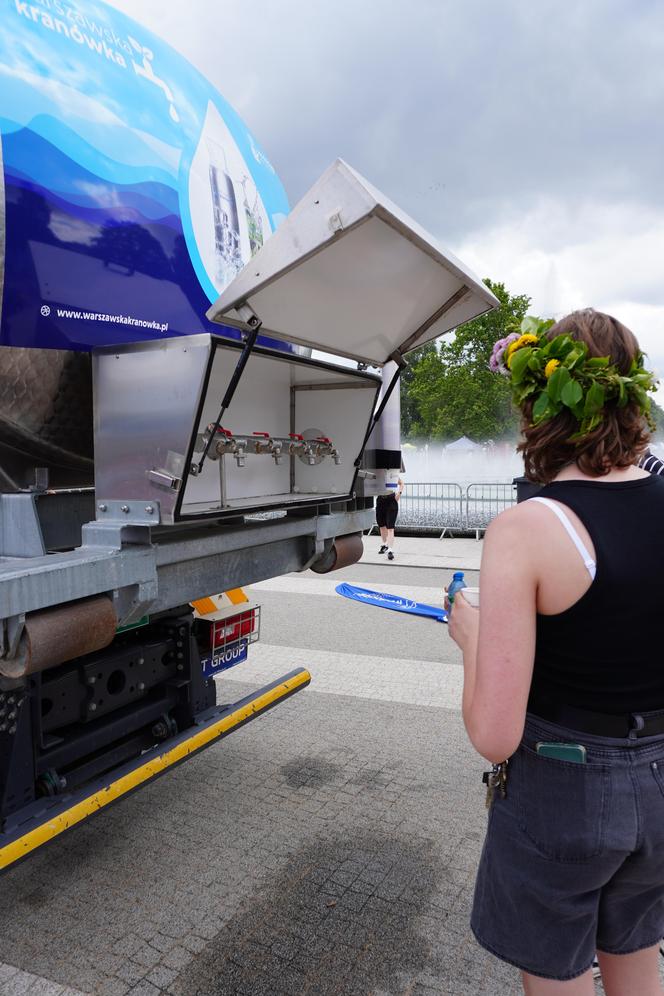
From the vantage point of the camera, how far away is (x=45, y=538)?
2375 mm

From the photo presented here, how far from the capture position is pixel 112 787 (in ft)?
8.71

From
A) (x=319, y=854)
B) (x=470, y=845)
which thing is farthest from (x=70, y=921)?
(x=470, y=845)

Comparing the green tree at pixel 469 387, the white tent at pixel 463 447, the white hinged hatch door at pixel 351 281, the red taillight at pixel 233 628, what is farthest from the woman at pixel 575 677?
the green tree at pixel 469 387

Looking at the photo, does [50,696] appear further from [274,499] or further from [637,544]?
[637,544]

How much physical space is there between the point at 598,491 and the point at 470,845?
2348 mm

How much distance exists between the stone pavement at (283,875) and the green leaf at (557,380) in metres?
2.03

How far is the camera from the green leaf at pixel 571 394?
1.45m

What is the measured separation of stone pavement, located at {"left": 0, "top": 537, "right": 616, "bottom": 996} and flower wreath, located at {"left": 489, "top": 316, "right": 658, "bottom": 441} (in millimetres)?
1996

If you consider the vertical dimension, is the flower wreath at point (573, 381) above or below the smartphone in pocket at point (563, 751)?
above

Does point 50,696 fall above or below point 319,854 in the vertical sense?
above

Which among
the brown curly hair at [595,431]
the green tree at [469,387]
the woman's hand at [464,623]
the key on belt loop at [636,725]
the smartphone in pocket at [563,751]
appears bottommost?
the smartphone in pocket at [563,751]

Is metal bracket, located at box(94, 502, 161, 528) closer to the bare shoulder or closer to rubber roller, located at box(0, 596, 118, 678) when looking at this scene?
rubber roller, located at box(0, 596, 118, 678)

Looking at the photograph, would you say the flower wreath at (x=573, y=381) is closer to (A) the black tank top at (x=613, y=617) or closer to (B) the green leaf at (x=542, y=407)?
(B) the green leaf at (x=542, y=407)

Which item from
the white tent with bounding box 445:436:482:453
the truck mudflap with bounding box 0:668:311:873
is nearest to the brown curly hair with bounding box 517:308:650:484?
the truck mudflap with bounding box 0:668:311:873
